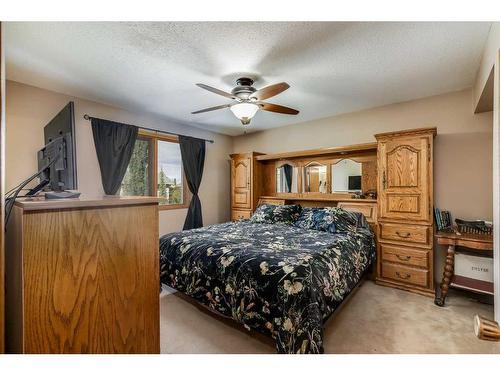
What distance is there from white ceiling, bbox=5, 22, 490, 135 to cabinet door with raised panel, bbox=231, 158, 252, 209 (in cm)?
159

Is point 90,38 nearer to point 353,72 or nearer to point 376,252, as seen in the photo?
point 353,72

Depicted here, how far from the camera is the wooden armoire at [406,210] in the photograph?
2688mm

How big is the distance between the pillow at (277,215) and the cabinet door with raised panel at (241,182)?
68cm

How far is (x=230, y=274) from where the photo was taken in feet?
6.31

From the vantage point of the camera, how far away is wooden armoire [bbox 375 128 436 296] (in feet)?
8.82

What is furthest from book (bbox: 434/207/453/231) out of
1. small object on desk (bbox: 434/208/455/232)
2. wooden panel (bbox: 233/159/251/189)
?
wooden panel (bbox: 233/159/251/189)

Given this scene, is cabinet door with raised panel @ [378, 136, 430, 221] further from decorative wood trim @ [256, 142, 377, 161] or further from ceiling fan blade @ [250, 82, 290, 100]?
ceiling fan blade @ [250, 82, 290, 100]

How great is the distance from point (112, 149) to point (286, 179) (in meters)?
2.84

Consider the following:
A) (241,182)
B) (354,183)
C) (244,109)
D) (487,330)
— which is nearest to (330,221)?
(354,183)

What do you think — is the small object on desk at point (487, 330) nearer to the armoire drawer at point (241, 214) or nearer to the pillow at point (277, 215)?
the pillow at point (277, 215)

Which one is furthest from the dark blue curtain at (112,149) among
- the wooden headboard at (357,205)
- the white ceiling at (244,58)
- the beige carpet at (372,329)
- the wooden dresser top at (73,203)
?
the wooden headboard at (357,205)

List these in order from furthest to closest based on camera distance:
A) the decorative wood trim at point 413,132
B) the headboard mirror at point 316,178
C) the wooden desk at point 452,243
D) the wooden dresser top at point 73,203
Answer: the headboard mirror at point 316,178, the decorative wood trim at point 413,132, the wooden desk at point 452,243, the wooden dresser top at point 73,203

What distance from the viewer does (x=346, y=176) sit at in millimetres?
3668

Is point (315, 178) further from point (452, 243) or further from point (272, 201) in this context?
point (452, 243)
